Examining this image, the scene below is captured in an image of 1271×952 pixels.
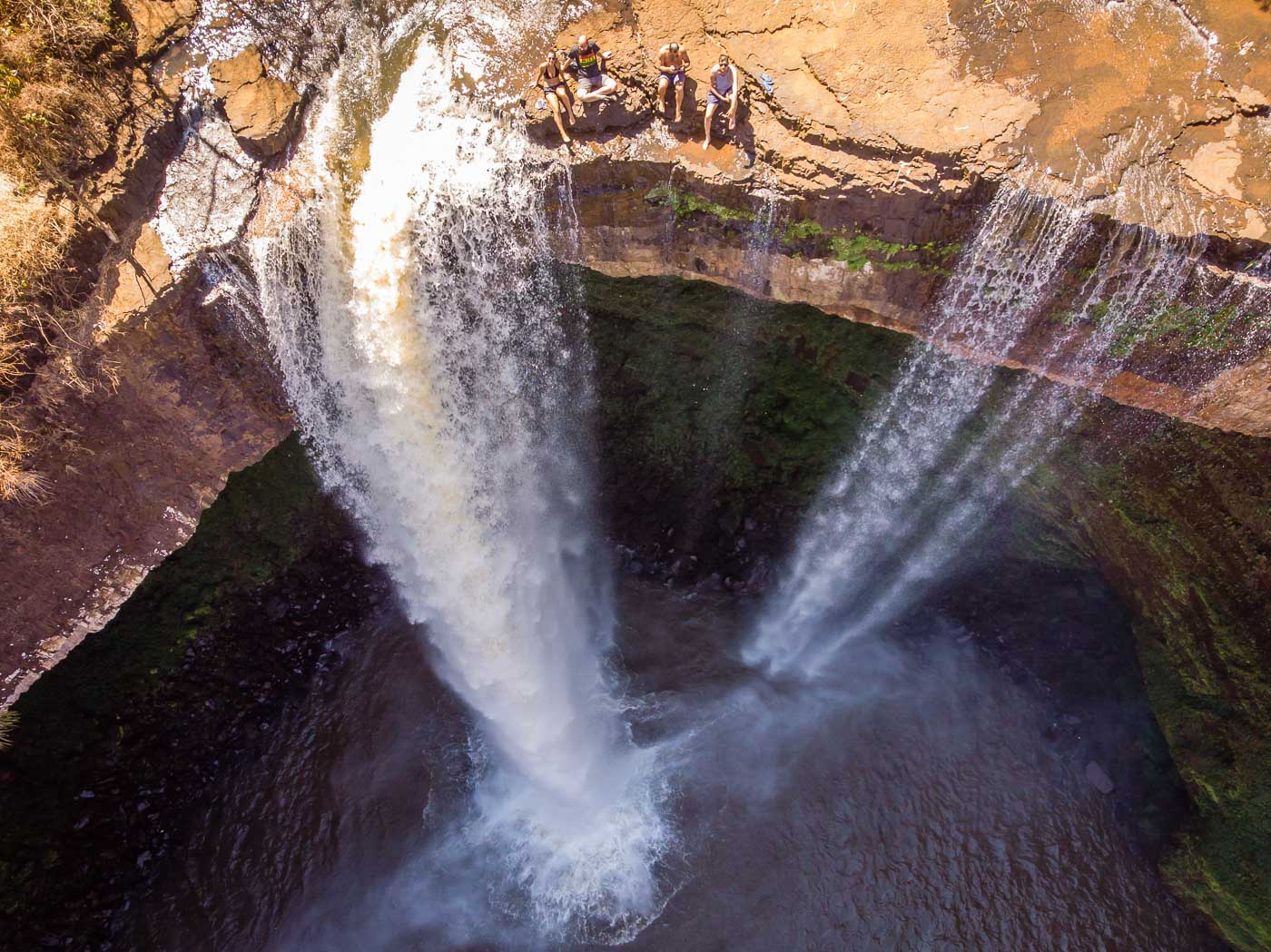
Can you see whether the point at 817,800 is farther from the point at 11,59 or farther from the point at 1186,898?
the point at 11,59

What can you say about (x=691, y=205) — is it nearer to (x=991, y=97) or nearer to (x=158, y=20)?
(x=991, y=97)

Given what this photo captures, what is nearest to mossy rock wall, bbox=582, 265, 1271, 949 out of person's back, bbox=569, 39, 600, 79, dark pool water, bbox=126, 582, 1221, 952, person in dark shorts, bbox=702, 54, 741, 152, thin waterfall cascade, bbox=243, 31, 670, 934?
thin waterfall cascade, bbox=243, 31, 670, 934

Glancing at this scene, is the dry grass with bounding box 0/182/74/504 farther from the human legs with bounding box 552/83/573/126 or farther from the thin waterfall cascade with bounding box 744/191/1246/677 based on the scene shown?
the thin waterfall cascade with bounding box 744/191/1246/677

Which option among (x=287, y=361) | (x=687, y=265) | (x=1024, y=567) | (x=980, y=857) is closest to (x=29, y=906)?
(x=287, y=361)

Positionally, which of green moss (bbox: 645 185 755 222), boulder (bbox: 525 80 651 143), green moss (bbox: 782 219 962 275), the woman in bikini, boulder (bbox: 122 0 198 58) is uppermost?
boulder (bbox: 122 0 198 58)

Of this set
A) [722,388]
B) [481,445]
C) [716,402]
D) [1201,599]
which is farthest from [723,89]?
[1201,599]

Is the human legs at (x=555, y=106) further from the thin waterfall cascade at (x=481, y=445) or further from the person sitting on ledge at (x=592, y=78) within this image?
the thin waterfall cascade at (x=481, y=445)
